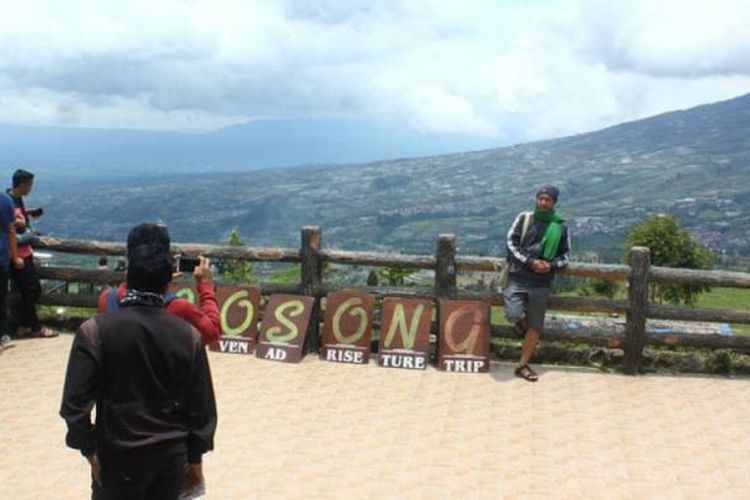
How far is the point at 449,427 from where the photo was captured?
6793 mm

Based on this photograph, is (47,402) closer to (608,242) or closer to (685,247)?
(685,247)

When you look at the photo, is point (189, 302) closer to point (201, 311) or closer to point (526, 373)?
point (201, 311)

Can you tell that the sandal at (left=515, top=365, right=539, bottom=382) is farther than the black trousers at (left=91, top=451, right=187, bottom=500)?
Yes

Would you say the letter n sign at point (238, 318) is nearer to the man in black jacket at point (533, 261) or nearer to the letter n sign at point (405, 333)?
the letter n sign at point (405, 333)

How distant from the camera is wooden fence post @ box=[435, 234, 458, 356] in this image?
8.88 metres

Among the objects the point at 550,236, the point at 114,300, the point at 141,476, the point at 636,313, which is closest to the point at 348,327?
the point at 550,236

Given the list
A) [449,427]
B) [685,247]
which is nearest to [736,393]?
[449,427]

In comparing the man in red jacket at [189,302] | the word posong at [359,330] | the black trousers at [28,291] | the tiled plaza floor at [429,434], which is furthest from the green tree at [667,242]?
the man in red jacket at [189,302]

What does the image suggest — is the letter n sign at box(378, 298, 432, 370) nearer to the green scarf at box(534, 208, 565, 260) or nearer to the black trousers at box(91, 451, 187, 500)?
the green scarf at box(534, 208, 565, 260)

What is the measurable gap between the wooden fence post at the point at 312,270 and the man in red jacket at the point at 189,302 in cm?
518

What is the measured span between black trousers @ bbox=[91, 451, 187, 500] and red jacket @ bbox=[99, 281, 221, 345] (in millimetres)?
533

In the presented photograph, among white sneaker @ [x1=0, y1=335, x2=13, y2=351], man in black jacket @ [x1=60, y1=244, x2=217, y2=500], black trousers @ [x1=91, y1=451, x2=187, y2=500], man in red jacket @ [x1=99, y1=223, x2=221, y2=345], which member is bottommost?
white sneaker @ [x1=0, y1=335, x2=13, y2=351]

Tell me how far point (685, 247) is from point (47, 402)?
3976 centimetres

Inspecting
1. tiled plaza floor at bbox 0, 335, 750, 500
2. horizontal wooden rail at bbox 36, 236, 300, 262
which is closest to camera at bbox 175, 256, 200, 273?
tiled plaza floor at bbox 0, 335, 750, 500
